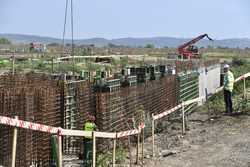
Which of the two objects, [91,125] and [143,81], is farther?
[143,81]

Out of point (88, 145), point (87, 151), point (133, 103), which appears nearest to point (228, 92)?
point (133, 103)

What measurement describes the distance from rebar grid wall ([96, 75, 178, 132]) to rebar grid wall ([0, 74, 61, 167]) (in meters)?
1.48

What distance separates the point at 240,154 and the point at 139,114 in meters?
3.20

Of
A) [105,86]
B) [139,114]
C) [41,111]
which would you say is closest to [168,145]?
[139,114]

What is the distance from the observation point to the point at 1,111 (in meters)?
9.48

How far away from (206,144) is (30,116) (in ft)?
19.3

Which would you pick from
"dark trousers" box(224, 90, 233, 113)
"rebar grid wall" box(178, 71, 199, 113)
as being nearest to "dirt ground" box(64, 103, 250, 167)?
"dark trousers" box(224, 90, 233, 113)

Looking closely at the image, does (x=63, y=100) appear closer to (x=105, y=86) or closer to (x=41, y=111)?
(x=41, y=111)

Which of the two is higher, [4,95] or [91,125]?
[4,95]

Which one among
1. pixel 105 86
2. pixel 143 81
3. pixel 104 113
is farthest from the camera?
pixel 143 81

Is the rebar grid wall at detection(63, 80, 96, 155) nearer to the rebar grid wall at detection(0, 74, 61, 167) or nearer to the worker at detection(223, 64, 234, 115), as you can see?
the rebar grid wall at detection(0, 74, 61, 167)

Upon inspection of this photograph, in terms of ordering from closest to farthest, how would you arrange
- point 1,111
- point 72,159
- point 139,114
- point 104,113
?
point 1,111
point 72,159
point 104,113
point 139,114

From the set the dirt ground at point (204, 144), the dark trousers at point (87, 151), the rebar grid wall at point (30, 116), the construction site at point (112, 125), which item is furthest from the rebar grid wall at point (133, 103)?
the rebar grid wall at point (30, 116)

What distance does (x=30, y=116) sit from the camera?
10305mm
